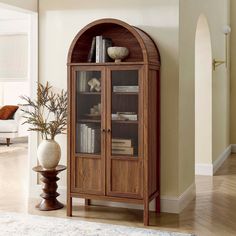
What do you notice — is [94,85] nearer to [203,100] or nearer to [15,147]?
[203,100]

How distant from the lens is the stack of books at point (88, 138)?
465 centimetres

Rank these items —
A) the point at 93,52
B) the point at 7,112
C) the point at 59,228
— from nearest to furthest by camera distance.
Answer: the point at 59,228
the point at 93,52
the point at 7,112

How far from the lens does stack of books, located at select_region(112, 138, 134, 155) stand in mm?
4520

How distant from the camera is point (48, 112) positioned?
530 centimetres

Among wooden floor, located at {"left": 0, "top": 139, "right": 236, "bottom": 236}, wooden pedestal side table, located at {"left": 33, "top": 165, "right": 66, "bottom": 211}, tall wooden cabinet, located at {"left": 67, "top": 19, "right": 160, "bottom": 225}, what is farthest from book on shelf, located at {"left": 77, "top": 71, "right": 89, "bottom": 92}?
wooden floor, located at {"left": 0, "top": 139, "right": 236, "bottom": 236}

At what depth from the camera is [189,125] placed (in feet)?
17.2

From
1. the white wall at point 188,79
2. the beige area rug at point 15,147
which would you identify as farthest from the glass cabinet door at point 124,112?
the beige area rug at point 15,147

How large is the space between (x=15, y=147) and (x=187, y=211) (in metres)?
5.89

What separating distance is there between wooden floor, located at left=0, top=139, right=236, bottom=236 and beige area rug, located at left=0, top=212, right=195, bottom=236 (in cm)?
17

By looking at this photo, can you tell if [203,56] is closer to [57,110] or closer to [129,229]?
[57,110]

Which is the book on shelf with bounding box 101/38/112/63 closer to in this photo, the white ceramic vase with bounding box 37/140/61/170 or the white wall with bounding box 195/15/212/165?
the white ceramic vase with bounding box 37/140/61/170

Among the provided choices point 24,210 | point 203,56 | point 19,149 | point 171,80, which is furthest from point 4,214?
point 19,149

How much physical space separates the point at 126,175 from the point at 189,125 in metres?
1.13

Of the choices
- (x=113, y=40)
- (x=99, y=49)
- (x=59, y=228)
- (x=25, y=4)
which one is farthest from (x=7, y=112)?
(x=59, y=228)
